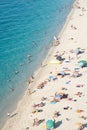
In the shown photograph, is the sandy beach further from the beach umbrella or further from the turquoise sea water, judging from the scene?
the turquoise sea water

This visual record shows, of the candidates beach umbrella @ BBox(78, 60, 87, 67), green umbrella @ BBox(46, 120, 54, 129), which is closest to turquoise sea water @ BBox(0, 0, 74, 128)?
green umbrella @ BBox(46, 120, 54, 129)

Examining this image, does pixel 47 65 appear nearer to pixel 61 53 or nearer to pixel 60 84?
pixel 61 53

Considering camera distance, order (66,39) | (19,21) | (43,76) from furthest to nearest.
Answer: (19,21), (66,39), (43,76)

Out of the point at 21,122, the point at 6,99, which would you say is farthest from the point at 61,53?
the point at 21,122

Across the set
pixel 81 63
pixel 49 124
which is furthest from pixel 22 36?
pixel 49 124

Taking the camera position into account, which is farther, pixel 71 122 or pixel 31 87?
pixel 31 87

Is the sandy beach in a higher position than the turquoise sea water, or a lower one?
higher
